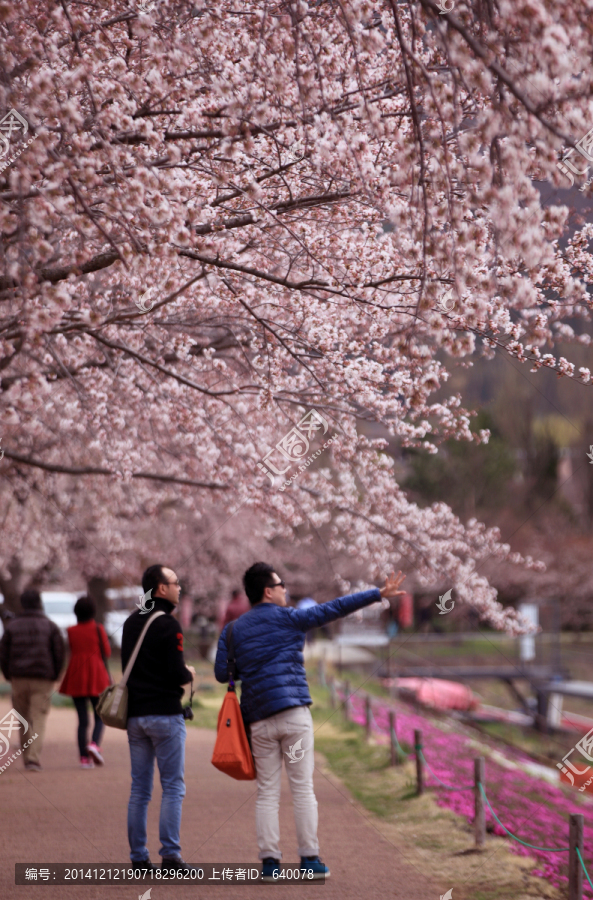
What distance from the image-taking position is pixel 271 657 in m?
5.34

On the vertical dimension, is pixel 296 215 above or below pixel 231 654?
above

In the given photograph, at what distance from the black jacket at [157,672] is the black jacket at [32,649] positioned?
383 cm

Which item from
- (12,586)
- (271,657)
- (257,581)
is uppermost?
(12,586)

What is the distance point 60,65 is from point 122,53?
2.77 ft

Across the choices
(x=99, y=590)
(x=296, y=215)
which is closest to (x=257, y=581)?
(x=296, y=215)

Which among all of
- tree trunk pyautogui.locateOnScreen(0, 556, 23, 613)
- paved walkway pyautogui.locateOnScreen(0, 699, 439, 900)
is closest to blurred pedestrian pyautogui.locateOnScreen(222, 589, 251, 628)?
paved walkway pyautogui.locateOnScreen(0, 699, 439, 900)

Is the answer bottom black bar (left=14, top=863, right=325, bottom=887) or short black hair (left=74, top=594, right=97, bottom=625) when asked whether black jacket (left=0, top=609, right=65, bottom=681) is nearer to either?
short black hair (left=74, top=594, right=97, bottom=625)

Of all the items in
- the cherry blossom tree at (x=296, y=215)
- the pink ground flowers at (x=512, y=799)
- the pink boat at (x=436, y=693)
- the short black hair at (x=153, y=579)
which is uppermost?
the cherry blossom tree at (x=296, y=215)

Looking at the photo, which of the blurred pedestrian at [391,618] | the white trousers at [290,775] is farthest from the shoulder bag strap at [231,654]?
the blurred pedestrian at [391,618]

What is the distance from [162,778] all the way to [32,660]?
Result: 3986 millimetres

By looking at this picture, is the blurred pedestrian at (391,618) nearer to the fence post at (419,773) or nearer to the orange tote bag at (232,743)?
the fence post at (419,773)

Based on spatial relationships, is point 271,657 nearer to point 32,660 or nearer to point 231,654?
point 231,654

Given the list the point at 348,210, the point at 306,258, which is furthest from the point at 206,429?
the point at 348,210

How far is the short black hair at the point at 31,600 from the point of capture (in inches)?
360
